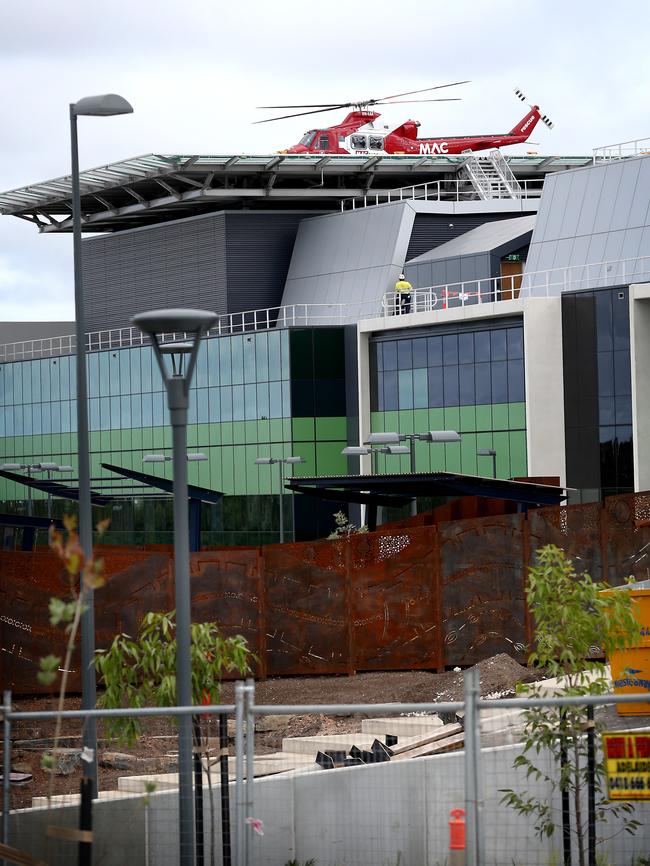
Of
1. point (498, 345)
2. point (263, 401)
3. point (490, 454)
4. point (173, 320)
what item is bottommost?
point (173, 320)

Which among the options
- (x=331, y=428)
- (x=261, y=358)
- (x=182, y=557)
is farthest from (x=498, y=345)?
(x=182, y=557)

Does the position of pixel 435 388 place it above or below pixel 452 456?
above

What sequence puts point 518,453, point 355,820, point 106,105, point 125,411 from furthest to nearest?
1. point 125,411
2. point 518,453
3. point 106,105
4. point 355,820

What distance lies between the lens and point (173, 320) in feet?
37.7

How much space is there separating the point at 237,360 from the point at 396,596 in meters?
47.0

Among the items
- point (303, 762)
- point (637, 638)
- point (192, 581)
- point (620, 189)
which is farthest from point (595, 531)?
point (620, 189)

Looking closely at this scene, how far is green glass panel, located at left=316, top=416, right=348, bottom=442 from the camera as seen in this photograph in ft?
219

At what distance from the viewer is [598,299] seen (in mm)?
52938

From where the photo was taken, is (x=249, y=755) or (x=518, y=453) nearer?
(x=249, y=755)

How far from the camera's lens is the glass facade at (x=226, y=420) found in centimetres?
6681

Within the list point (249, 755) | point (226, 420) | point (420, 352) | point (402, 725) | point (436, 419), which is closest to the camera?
point (249, 755)

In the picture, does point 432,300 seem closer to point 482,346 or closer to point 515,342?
point 482,346

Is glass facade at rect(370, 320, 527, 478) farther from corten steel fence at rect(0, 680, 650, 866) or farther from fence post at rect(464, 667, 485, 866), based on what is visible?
fence post at rect(464, 667, 485, 866)

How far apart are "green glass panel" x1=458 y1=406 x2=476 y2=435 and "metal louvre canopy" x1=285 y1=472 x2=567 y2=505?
1051 inches
